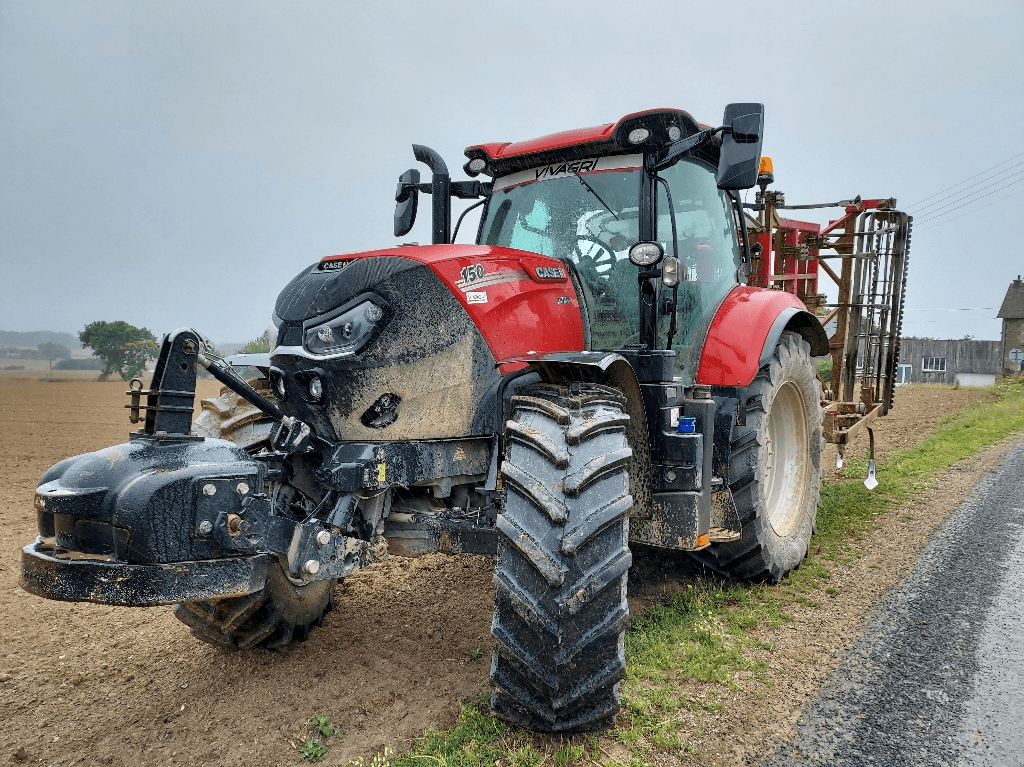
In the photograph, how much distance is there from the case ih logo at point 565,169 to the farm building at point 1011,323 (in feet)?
153

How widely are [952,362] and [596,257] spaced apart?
168ft

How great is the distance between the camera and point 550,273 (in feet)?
12.6

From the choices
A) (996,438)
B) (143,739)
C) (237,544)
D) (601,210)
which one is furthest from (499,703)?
(996,438)

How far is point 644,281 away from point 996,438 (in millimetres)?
10967

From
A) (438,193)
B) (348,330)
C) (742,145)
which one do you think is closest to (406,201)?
(438,193)

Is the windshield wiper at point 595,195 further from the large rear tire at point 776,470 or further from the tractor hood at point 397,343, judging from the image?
the large rear tire at point 776,470

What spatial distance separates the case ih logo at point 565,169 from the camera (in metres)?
4.08

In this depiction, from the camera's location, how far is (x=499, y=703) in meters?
2.86

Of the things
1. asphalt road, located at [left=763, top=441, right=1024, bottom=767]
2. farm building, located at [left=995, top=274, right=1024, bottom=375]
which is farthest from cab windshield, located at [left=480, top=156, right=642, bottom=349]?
farm building, located at [left=995, top=274, right=1024, bottom=375]

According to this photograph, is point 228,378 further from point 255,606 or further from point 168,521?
point 255,606

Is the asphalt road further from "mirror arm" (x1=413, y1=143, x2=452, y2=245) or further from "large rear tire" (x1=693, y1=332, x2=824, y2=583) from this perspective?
"mirror arm" (x1=413, y1=143, x2=452, y2=245)

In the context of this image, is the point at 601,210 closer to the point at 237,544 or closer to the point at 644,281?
the point at 644,281

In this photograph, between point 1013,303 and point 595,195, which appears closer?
point 595,195

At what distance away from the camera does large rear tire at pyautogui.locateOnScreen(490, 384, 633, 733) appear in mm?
2646
